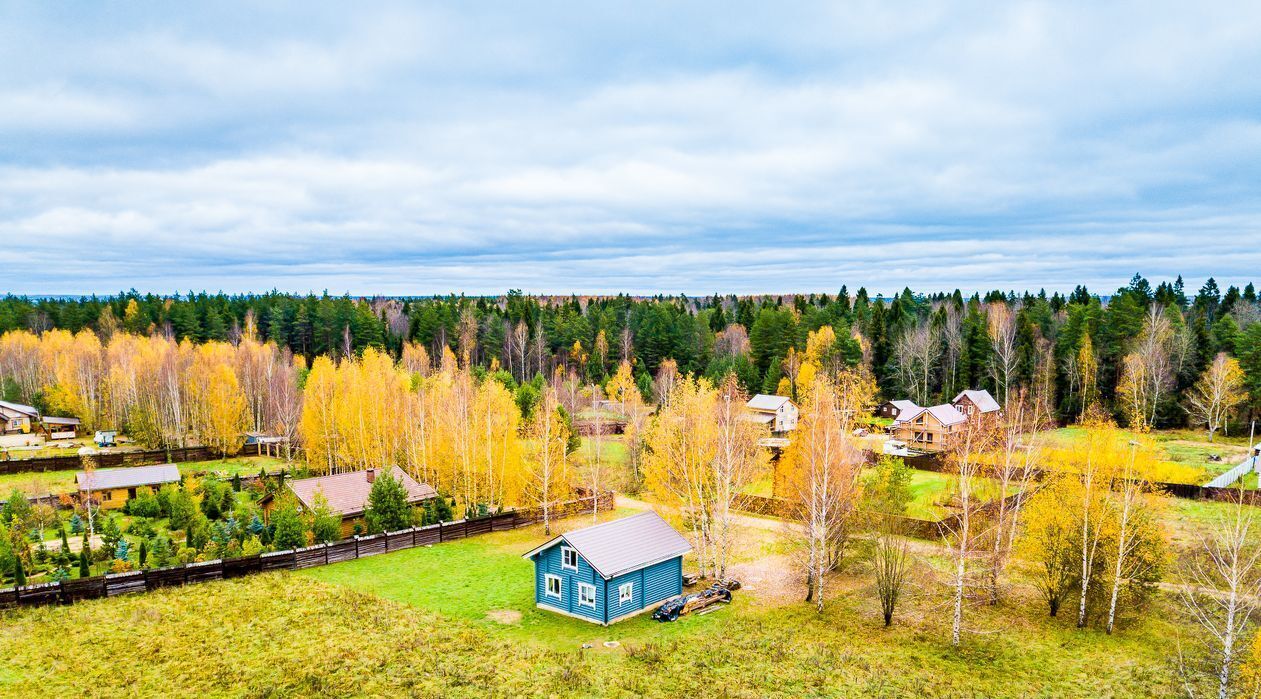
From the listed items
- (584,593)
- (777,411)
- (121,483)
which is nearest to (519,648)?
(584,593)

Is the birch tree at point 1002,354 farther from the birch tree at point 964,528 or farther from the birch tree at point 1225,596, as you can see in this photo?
the birch tree at point 964,528

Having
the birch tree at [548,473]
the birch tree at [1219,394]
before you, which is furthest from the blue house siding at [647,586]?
the birch tree at [1219,394]

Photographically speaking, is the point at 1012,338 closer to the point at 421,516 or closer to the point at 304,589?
the point at 421,516

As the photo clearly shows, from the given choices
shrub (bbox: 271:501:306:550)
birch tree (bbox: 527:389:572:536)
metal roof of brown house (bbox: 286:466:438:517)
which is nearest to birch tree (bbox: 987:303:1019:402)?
birch tree (bbox: 527:389:572:536)

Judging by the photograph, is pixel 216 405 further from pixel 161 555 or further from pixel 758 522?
pixel 758 522

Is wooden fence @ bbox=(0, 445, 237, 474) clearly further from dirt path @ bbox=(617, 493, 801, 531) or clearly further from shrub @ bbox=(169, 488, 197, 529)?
dirt path @ bbox=(617, 493, 801, 531)
